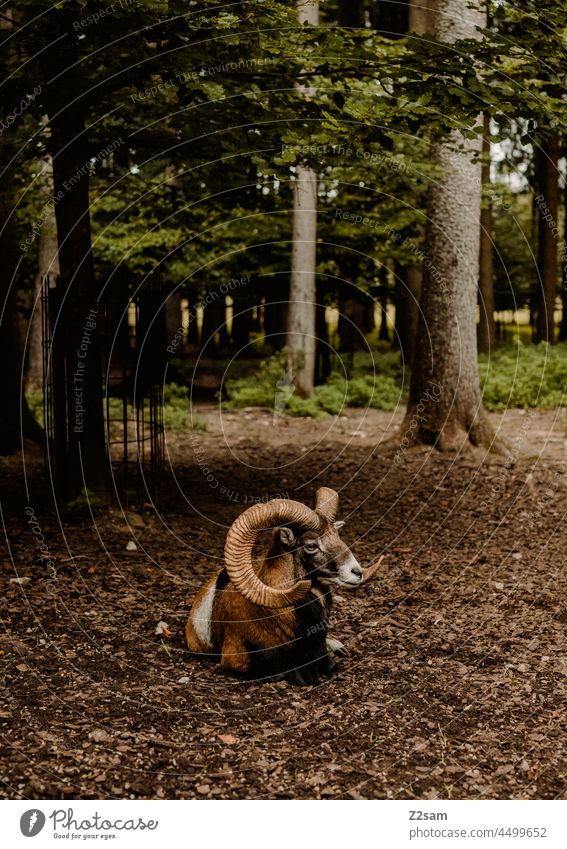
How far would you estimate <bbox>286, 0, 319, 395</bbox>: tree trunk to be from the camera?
57.6 ft

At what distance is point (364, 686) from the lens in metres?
5.93

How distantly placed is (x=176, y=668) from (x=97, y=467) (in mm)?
Result: 3866

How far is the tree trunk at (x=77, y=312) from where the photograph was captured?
9.23 meters

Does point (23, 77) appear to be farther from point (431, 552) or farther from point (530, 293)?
point (530, 293)

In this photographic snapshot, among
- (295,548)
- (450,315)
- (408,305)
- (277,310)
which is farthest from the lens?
(277,310)

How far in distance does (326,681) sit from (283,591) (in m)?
0.88

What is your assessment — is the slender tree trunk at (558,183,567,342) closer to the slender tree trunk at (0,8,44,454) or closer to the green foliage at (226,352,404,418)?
the green foliage at (226,352,404,418)

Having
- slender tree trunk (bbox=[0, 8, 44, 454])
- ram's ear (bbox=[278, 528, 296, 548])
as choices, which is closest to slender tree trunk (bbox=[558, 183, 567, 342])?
slender tree trunk (bbox=[0, 8, 44, 454])

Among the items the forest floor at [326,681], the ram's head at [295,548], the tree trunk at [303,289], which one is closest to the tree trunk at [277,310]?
the tree trunk at [303,289]

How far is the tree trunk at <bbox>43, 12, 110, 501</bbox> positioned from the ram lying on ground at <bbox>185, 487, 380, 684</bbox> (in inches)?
150

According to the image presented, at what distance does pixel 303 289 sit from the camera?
18.1m

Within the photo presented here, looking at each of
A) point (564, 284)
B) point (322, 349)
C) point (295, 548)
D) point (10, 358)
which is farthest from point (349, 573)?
point (564, 284)

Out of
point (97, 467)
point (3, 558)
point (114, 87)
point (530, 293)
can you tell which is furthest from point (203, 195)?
point (530, 293)

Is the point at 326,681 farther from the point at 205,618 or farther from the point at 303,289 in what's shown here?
the point at 303,289
